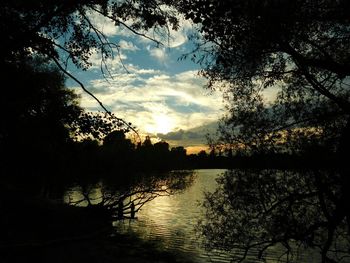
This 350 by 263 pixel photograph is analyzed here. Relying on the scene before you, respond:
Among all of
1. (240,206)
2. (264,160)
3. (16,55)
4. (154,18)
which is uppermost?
(154,18)

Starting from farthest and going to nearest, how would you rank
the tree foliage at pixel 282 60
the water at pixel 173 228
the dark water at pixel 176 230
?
the water at pixel 173 228 < the dark water at pixel 176 230 < the tree foliage at pixel 282 60

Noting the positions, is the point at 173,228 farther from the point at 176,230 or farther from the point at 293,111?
the point at 293,111

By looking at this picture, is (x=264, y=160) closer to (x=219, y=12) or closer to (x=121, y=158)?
(x=219, y=12)

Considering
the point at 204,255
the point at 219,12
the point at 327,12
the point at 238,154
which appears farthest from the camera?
the point at 204,255

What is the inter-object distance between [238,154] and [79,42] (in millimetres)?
8709

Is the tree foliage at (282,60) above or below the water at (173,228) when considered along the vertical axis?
above

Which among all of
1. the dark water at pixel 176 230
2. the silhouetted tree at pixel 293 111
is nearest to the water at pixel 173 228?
the dark water at pixel 176 230

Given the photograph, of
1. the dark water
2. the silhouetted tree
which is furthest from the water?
the silhouetted tree

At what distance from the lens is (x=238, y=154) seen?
57.9ft

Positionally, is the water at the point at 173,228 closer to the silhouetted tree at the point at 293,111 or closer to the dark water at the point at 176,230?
the dark water at the point at 176,230

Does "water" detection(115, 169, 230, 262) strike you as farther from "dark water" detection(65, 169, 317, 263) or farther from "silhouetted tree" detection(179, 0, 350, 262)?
"silhouetted tree" detection(179, 0, 350, 262)

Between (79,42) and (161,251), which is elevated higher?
(79,42)

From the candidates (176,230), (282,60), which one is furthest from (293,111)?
(176,230)

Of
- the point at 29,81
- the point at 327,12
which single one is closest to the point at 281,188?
the point at 327,12
